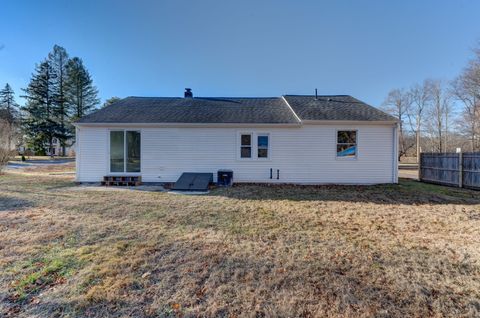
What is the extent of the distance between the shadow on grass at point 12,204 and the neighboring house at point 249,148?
3.19 metres

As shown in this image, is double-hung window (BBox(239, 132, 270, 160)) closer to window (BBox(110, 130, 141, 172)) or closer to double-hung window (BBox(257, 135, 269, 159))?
double-hung window (BBox(257, 135, 269, 159))

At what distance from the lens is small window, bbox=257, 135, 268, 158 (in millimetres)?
9923

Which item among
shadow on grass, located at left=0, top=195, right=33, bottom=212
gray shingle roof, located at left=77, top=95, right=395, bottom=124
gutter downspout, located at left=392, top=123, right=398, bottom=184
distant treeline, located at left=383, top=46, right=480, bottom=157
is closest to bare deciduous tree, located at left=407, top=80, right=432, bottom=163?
distant treeline, located at left=383, top=46, right=480, bottom=157

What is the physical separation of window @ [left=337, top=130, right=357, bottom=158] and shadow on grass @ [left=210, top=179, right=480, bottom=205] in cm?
151

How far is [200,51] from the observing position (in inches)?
642

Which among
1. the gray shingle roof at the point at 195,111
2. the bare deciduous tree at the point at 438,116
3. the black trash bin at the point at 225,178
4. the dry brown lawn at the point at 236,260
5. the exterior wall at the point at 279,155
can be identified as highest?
the bare deciduous tree at the point at 438,116

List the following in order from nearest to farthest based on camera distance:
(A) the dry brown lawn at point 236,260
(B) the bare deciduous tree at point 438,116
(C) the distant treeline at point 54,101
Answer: (A) the dry brown lawn at point 236,260
(C) the distant treeline at point 54,101
(B) the bare deciduous tree at point 438,116

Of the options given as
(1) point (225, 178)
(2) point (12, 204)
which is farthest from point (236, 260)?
(2) point (12, 204)

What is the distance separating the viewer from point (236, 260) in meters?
3.10

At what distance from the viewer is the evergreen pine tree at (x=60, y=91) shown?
33.9m

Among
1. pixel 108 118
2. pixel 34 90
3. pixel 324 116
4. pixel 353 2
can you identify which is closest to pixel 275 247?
pixel 324 116

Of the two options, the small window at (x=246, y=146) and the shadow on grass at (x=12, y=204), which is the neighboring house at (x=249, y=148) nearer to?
the small window at (x=246, y=146)

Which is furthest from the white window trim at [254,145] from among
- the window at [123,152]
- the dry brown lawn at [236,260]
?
the window at [123,152]

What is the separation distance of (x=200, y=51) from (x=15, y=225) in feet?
50.1
